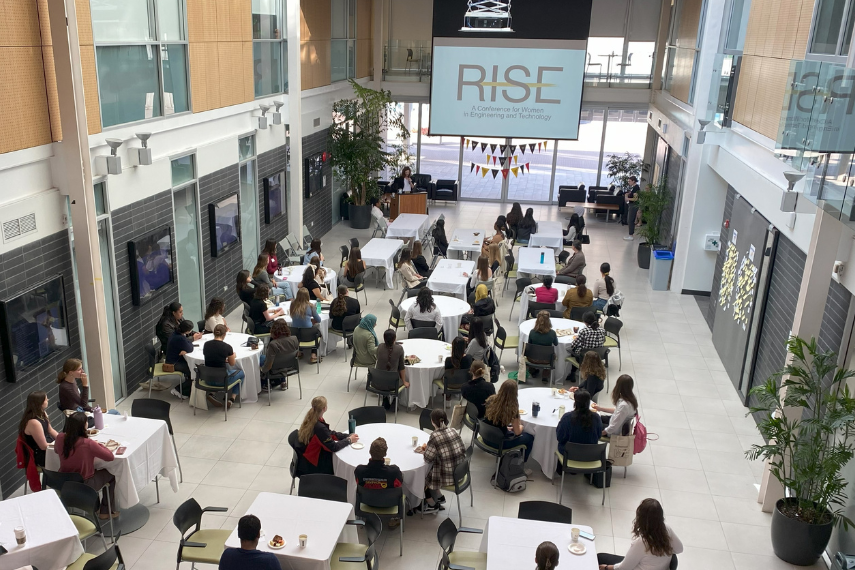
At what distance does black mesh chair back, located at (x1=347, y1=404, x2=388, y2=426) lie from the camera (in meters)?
7.41

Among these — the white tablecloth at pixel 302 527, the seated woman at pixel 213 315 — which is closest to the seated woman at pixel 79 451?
the white tablecloth at pixel 302 527

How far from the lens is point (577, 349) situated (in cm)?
954

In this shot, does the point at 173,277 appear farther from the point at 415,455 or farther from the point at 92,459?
the point at 415,455

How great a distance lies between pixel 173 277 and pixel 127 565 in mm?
4806

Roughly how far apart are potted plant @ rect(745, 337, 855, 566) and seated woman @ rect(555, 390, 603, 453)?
4.81ft

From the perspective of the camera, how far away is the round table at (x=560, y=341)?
982 centimetres

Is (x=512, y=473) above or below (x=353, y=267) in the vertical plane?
below

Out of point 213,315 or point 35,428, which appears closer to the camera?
point 35,428

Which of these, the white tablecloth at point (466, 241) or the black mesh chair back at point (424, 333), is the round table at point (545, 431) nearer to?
the black mesh chair back at point (424, 333)

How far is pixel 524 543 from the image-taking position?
5.54 meters

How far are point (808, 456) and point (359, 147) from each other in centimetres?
1338

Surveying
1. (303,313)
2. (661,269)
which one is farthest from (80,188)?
(661,269)

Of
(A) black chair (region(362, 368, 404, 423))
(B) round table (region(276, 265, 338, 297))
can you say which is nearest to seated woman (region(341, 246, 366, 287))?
(B) round table (region(276, 265, 338, 297))

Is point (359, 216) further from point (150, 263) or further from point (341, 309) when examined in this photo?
point (150, 263)
